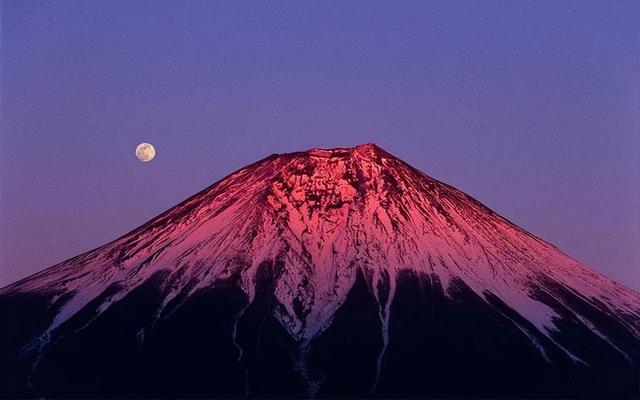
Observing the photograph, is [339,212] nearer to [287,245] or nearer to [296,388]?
[287,245]

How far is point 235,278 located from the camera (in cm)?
14575

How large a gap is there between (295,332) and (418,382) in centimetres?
1627

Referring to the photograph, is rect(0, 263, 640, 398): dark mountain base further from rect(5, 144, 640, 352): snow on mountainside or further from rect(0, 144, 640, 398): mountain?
rect(5, 144, 640, 352): snow on mountainside

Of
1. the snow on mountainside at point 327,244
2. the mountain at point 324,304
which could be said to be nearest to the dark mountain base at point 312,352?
the mountain at point 324,304

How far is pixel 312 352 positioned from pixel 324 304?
11668mm

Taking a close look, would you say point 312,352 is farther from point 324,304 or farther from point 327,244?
point 327,244

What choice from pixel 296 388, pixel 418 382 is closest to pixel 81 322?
pixel 296 388


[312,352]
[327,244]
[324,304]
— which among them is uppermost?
[327,244]

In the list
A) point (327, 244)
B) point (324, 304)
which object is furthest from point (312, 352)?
point (327, 244)

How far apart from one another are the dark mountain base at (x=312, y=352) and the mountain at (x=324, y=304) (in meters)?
0.22

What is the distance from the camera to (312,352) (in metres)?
130

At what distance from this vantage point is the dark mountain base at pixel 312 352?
125 meters

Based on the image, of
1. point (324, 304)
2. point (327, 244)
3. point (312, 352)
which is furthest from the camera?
point (327, 244)

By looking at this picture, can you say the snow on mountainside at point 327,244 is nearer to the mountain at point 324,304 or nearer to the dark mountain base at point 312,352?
the mountain at point 324,304
